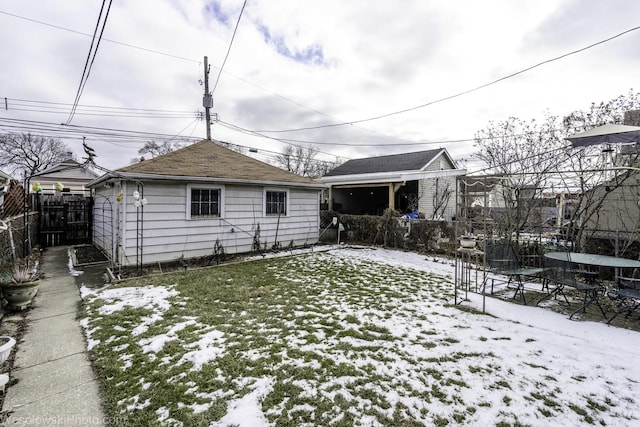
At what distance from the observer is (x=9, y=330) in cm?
370

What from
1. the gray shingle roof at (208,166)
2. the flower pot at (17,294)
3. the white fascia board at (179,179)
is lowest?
the flower pot at (17,294)

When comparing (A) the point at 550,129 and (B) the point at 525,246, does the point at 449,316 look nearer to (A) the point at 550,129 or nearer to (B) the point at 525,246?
(B) the point at 525,246

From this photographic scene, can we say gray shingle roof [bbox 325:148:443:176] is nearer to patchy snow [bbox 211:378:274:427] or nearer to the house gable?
the house gable

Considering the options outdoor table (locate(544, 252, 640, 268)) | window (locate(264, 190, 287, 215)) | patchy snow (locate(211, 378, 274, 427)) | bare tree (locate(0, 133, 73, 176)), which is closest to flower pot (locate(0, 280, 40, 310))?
patchy snow (locate(211, 378, 274, 427))

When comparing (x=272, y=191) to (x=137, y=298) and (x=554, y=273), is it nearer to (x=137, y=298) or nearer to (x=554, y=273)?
(x=137, y=298)

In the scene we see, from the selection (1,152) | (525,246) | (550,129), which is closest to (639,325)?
(525,246)

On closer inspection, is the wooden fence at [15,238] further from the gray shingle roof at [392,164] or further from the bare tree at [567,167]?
the gray shingle roof at [392,164]

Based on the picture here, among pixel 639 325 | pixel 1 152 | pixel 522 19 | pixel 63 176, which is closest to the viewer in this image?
pixel 639 325

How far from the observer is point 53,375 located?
9.08 ft

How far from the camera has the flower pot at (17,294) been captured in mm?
4268

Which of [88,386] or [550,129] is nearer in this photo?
[88,386]

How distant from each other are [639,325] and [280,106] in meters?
16.8

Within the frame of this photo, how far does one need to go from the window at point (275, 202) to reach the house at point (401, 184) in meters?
4.96

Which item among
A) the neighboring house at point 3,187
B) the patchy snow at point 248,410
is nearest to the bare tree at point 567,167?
the patchy snow at point 248,410
